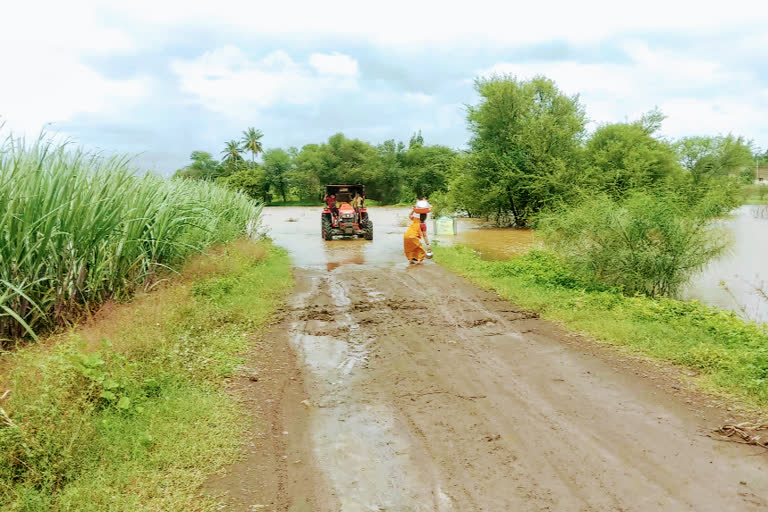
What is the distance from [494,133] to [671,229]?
2168 centimetres

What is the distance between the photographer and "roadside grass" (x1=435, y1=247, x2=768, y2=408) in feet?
18.0

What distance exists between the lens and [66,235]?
236 inches

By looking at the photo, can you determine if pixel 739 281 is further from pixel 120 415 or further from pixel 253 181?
pixel 253 181

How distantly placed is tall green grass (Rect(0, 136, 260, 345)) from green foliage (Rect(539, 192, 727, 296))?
803 centimetres

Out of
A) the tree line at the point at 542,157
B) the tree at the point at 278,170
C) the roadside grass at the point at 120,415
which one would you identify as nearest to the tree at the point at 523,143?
the tree line at the point at 542,157

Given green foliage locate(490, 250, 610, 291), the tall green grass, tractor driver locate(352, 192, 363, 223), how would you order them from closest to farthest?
1. the tall green grass
2. green foliage locate(490, 250, 610, 291)
3. tractor driver locate(352, 192, 363, 223)

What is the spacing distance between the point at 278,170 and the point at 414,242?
221ft

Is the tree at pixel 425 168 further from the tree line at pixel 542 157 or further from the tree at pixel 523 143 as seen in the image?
the tree at pixel 523 143

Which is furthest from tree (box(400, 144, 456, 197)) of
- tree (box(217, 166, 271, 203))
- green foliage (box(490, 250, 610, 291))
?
green foliage (box(490, 250, 610, 291))

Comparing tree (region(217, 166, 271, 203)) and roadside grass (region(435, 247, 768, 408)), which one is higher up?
tree (region(217, 166, 271, 203))

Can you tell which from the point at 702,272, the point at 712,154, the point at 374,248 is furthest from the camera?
the point at 712,154

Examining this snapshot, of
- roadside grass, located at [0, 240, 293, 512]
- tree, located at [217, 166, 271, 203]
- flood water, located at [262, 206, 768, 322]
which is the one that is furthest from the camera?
tree, located at [217, 166, 271, 203]

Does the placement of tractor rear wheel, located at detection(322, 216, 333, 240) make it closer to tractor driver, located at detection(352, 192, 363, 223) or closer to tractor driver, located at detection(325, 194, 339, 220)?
tractor driver, located at detection(325, 194, 339, 220)

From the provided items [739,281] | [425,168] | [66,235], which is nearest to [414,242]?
[739,281]
